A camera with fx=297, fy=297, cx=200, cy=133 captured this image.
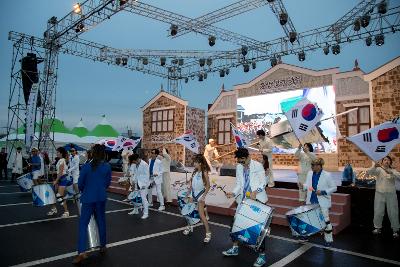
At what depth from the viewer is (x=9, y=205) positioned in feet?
33.2

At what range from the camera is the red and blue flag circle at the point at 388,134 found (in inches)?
259

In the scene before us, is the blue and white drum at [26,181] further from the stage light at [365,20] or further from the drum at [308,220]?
the stage light at [365,20]

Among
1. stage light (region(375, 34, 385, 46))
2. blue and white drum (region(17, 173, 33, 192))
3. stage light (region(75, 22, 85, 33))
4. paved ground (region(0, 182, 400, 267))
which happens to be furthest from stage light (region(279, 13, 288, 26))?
blue and white drum (region(17, 173, 33, 192))

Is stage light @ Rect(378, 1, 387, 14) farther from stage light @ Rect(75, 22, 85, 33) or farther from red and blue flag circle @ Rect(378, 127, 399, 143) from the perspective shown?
stage light @ Rect(75, 22, 85, 33)

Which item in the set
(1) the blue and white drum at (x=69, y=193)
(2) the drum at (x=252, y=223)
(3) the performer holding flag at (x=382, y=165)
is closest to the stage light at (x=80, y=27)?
(1) the blue and white drum at (x=69, y=193)

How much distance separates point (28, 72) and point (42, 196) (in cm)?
1471

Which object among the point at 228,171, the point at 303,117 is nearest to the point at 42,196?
the point at 228,171

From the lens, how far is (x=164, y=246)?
6.06 meters

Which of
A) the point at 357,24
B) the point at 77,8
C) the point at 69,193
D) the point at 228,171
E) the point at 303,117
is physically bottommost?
the point at 69,193

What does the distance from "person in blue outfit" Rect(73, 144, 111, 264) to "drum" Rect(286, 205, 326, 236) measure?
3.53m

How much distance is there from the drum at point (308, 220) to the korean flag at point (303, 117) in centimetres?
256

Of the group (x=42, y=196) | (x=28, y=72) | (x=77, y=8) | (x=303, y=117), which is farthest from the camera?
(x=28, y=72)

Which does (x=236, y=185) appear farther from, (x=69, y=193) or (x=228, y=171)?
(x=228, y=171)

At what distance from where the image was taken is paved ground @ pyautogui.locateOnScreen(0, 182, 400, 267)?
5207 millimetres
